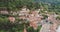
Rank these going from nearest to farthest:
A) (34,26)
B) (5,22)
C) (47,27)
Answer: (5,22), (34,26), (47,27)

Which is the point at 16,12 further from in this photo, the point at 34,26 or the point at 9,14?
the point at 34,26

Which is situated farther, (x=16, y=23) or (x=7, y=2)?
(x=7, y=2)

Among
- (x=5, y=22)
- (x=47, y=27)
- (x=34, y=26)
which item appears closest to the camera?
(x=5, y=22)

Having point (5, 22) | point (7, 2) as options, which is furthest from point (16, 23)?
point (7, 2)

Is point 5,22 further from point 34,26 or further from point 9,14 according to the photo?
point 34,26

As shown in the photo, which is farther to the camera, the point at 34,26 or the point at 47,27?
the point at 47,27

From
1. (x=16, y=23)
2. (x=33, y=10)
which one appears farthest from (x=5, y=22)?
(x=33, y=10)

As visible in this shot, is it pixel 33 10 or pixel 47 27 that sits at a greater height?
pixel 33 10

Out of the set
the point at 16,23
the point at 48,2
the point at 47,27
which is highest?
the point at 48,2

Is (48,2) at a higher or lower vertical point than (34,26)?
higher
